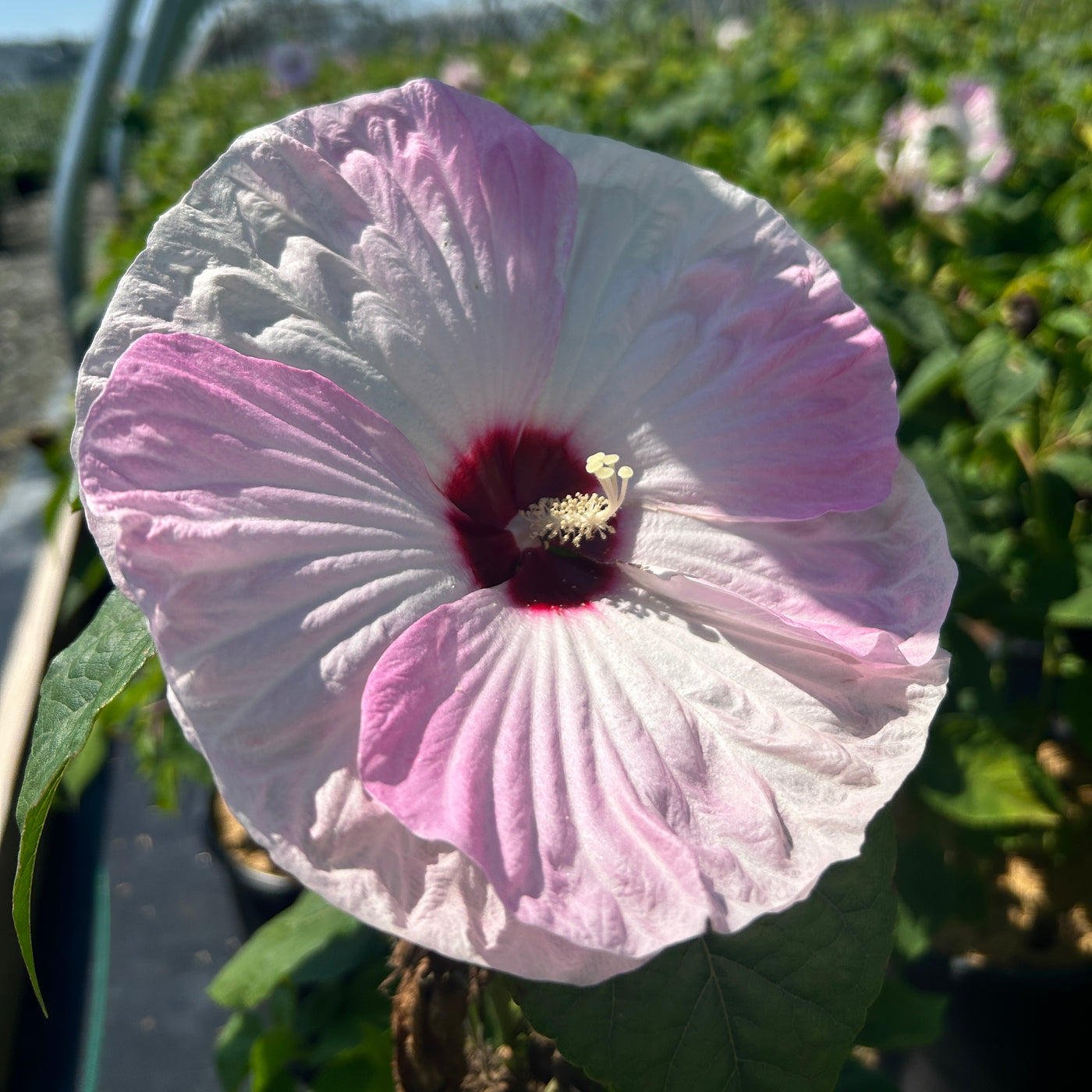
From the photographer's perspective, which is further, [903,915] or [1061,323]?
[903,915]

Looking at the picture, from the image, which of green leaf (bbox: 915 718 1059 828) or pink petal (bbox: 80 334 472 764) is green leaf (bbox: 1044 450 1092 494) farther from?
pink petal (bbox: 80 334 472 764)

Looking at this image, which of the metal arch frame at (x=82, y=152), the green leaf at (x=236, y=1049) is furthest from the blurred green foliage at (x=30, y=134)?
the green leaf at (x=236, y=1049)

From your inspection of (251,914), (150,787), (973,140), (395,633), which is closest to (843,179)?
(973,140)

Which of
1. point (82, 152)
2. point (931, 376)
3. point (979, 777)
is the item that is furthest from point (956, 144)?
point (82, 152)

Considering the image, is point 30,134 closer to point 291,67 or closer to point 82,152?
point 291,67

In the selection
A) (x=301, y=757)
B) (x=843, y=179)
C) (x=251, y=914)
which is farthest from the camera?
(x=251, y=914)

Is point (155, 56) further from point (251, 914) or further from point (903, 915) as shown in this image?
point (903, 915)

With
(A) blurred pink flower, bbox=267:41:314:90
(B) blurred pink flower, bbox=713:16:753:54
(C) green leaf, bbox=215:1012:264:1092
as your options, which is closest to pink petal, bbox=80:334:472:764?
(C) green leaf, bbox=215:1012:264:1092
